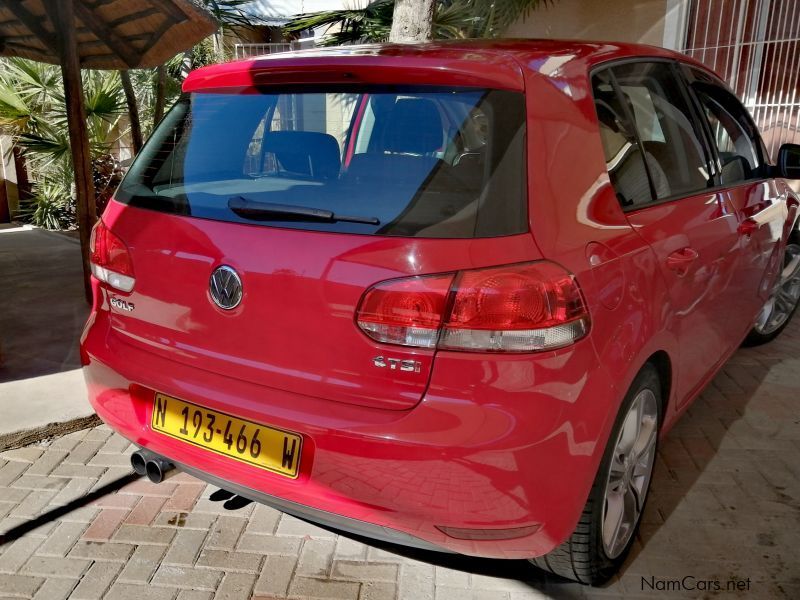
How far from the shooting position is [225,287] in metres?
1.99

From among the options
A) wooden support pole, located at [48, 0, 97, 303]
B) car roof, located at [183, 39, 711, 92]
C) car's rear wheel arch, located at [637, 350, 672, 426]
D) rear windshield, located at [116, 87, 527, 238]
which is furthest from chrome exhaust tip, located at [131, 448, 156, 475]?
wooden support pole, located at [48, 0, 97, 303]

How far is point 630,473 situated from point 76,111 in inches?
179

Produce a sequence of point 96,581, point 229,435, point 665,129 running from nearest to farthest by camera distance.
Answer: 1. point 229,435
2. point 96,581
3. point 665,129

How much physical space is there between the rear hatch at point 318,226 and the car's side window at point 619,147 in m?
0.44

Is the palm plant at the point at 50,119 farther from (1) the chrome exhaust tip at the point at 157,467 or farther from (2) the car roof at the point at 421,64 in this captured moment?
(1) the chrome exhaust tip at the point at 157,467

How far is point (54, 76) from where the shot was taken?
9.16 metres

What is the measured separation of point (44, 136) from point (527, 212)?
9.08 metres

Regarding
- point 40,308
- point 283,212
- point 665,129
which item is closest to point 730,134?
point 665,129

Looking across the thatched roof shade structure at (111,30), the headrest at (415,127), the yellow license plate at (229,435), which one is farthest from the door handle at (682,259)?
the thatched roof shade structure at (111,30)

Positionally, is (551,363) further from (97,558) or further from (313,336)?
(97,558)

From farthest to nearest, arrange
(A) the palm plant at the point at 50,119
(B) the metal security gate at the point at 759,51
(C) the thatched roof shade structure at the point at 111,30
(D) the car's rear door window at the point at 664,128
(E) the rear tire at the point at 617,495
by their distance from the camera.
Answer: (A) the palm plant at the point at 50,119
(B) the metal security gate at the point at 759,51
(C) the thatched roof shade structure at the point at 111,30
(D) the car's rear door window at the point at 664,128
(E) the rear tire at the point at 617,495

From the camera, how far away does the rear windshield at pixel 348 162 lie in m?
1.82

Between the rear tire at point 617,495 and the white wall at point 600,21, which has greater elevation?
the white wall at point 600,21

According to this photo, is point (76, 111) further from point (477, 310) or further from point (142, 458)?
point (477, 310)
